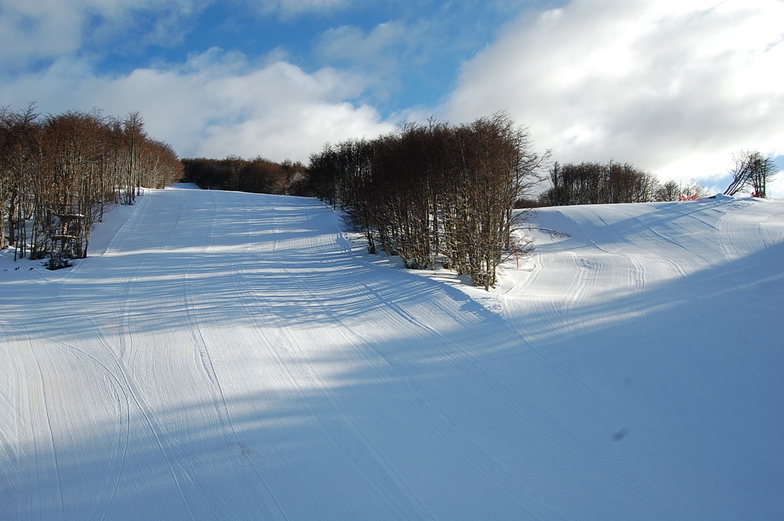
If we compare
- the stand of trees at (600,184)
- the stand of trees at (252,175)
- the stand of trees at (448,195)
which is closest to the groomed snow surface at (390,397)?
the stand of trees at (448,195)

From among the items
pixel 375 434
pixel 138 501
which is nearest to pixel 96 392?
pixel 138 501

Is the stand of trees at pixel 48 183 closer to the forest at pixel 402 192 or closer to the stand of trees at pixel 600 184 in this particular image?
the forest at pixel 402 192

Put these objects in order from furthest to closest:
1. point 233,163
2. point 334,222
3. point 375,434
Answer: point 233,163 < point 334,222 < point 375,434

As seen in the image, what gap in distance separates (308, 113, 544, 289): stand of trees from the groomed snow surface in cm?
152

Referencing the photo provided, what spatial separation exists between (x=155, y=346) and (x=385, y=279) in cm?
609

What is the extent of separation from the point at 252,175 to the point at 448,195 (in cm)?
4343

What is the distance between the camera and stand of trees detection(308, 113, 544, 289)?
11375mm

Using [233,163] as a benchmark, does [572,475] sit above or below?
below

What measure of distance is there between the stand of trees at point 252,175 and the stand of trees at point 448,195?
31100 millimetres

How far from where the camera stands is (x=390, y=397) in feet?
18.7

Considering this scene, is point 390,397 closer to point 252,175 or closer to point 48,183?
point 48,183

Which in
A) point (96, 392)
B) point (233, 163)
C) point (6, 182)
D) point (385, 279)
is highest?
point (233, 163)

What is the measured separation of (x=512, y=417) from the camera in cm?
532

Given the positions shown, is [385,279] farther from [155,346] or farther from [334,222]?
[334,222]
